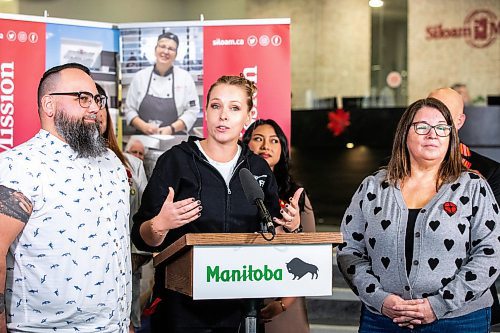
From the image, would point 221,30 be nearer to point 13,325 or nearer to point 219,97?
point 219,97

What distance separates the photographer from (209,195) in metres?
2.84

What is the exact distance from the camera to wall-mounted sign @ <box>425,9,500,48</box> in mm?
11672

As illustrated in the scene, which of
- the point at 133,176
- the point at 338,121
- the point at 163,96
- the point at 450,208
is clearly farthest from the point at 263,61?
the point at 338,121

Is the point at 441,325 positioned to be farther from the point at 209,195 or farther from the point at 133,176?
the point at 133,176

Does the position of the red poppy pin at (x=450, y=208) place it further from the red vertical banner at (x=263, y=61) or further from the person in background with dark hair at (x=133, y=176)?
the red vertical banner at (x=263, y=61)

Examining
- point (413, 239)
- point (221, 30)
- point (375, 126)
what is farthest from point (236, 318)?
point (375, 126)

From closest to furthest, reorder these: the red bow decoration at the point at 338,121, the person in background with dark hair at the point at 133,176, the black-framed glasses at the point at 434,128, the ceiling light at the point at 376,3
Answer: the black-framed glasses at the point at 434,128 < the person in background with dark hair at the point at 133,176 < the red bow decoration at the point at 338,121 < the ceiling light at the point at 376,3

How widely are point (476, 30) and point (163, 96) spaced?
26.7 ft

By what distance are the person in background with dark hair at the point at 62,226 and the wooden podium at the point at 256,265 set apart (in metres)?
0.34

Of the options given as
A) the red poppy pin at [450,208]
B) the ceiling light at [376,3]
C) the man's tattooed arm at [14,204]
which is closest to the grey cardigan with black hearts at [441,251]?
the red poppy pin at [450,208]

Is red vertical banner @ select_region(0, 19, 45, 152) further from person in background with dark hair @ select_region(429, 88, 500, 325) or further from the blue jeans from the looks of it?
the blue jeans

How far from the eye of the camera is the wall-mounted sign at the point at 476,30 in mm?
11672

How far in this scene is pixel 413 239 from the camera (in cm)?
283

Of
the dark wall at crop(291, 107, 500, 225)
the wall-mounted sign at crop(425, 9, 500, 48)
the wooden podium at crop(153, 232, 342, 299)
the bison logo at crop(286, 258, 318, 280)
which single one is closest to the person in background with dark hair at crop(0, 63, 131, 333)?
the wooden podium at crop(153, 232, 342, 299)
